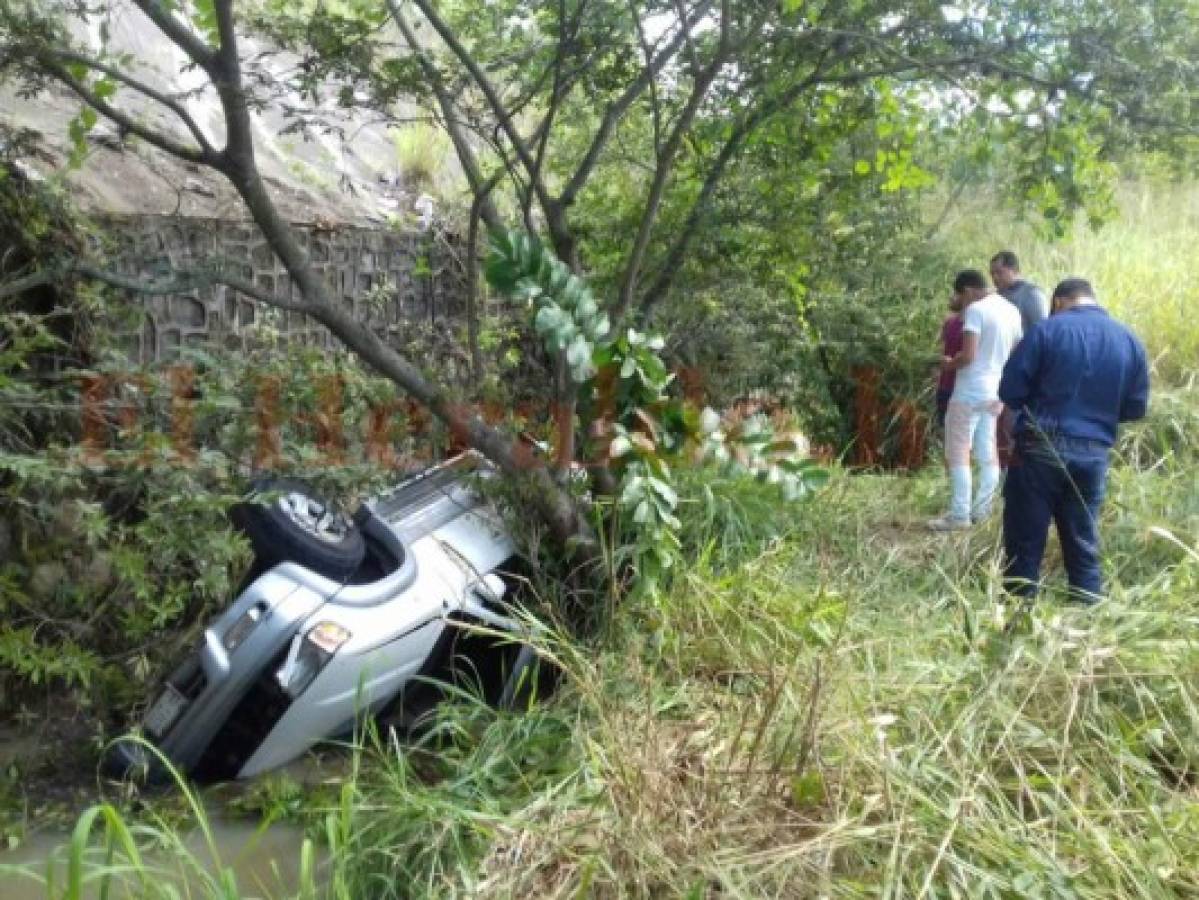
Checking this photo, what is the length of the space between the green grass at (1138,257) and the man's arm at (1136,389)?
306 cm

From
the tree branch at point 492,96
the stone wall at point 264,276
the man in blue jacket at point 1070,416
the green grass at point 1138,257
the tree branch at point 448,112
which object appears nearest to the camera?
the tree branch at point 492,96

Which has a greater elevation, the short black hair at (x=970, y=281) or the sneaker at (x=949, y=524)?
the short black hair at (x=970, y=281)

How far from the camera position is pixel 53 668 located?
3.93m

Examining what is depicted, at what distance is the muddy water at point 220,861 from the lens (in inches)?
125

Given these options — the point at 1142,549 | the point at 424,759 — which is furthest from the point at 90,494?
the point at 1142,549

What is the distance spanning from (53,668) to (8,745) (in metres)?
1.08

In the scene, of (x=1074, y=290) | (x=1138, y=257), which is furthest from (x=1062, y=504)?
(x=1138, y=257)

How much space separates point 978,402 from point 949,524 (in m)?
0.73

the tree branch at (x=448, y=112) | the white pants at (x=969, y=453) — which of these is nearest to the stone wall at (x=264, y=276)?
the tree branch at (x=448, y=112)

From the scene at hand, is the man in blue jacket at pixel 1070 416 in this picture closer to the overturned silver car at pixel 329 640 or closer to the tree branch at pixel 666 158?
the tree branch at pixel 666 158

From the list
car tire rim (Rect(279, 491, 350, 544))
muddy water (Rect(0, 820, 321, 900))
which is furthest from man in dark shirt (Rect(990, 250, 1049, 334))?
muddy water (Rect(0, 820, 321, 900))

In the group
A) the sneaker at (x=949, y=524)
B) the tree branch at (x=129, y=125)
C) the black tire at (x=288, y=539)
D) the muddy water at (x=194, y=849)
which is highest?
the tree branch at (x=129, y=125)

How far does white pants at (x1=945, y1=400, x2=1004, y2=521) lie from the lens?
6.76 m

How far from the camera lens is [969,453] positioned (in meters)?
6.89
